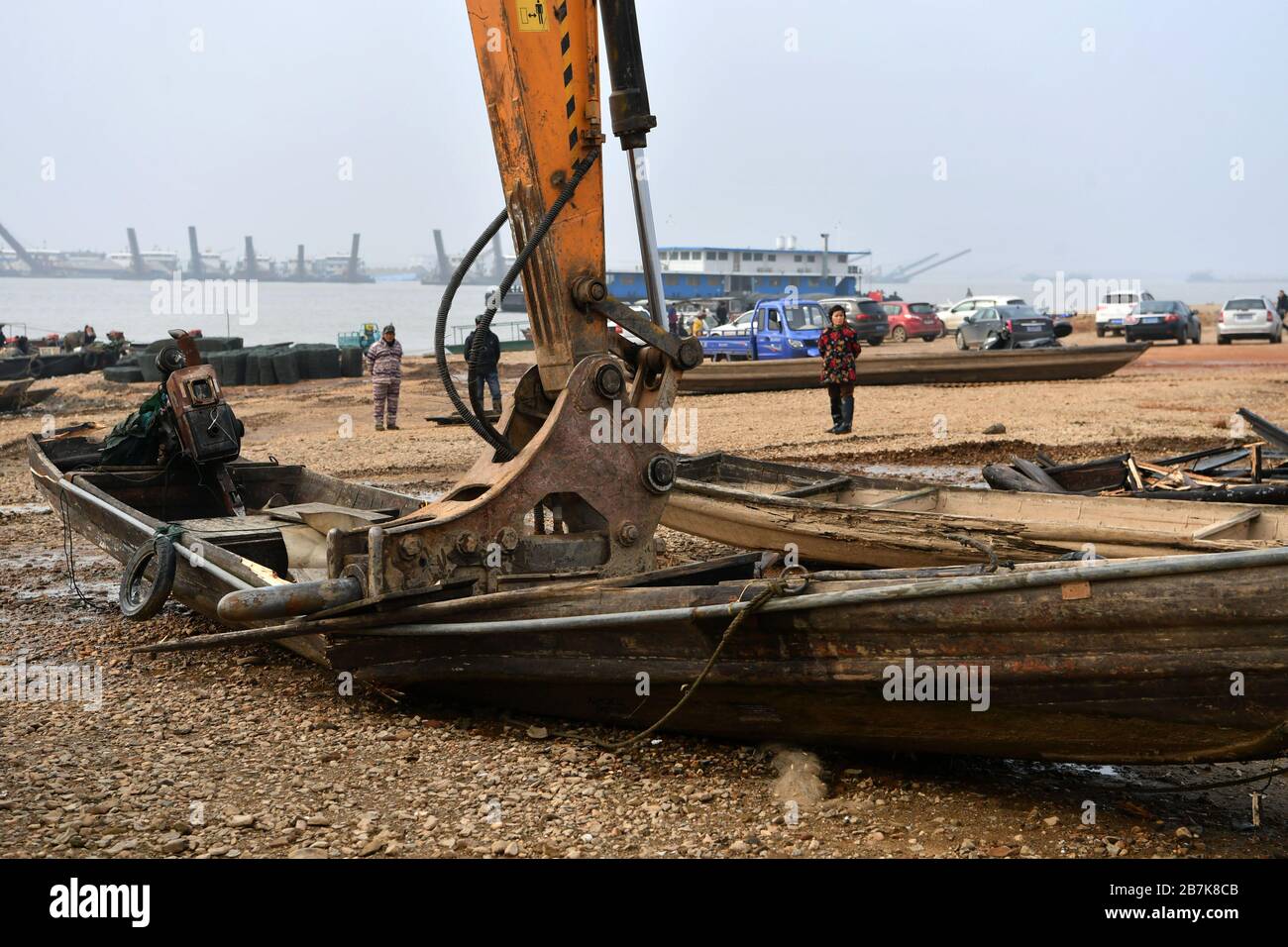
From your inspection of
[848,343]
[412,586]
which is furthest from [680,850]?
[848,343]

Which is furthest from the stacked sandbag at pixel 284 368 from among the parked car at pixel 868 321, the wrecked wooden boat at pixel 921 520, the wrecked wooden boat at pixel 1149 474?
the wrecked wooden boat at pixel 1149 474

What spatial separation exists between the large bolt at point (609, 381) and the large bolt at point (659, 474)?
375 mm

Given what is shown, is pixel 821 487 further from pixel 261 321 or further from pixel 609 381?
pixel 261 321

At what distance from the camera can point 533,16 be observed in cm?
556

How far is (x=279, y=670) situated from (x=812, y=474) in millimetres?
4250

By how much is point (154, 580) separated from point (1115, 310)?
34.1m

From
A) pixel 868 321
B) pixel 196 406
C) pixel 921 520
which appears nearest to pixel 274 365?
pixel 868 321

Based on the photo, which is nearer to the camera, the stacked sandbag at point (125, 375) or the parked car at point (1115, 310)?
the stacked sandbag at point (125, 375)

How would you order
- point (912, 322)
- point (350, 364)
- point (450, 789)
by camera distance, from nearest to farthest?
point (450, 789)
point (350, 364)
point (912, 322)

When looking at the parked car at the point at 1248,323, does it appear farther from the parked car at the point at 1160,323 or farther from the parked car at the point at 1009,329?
the parked car at the point at 1009,329

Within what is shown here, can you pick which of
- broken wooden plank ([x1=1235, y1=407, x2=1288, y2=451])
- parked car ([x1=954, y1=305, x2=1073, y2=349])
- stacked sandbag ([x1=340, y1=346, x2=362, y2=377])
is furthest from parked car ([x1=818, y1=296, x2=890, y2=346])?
broken wooden plank ([x1=1235, y1=407, x2=1288, y2=451])

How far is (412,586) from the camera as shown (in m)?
5.46

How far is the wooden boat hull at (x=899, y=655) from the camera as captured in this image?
155 inches
